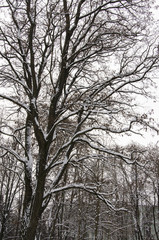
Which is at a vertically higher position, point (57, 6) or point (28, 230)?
point (57, 6)

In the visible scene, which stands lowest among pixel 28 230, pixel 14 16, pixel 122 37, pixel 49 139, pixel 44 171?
pixel 28 230

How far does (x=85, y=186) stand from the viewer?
21.9ft

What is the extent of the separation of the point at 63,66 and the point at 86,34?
145 centimetres

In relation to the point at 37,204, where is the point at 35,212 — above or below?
below

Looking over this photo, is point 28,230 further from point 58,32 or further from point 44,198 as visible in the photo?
point 58,32

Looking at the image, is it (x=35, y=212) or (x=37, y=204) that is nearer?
(x=35, y=212)

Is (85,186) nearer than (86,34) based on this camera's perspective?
Yes

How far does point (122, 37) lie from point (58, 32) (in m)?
2.05

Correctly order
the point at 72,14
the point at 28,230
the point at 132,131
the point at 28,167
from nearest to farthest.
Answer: the point at 28,230
the point at 132,131
the point at 28,167
the point at 72,14

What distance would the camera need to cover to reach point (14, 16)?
758 cm

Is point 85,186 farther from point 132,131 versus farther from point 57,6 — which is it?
point 57,6

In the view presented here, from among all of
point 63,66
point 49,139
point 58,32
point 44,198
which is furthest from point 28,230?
point 58,32

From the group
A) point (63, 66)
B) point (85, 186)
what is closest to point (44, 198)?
point (85, 186)

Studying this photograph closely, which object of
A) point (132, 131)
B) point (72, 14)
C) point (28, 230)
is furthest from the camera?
point (72, 14)
